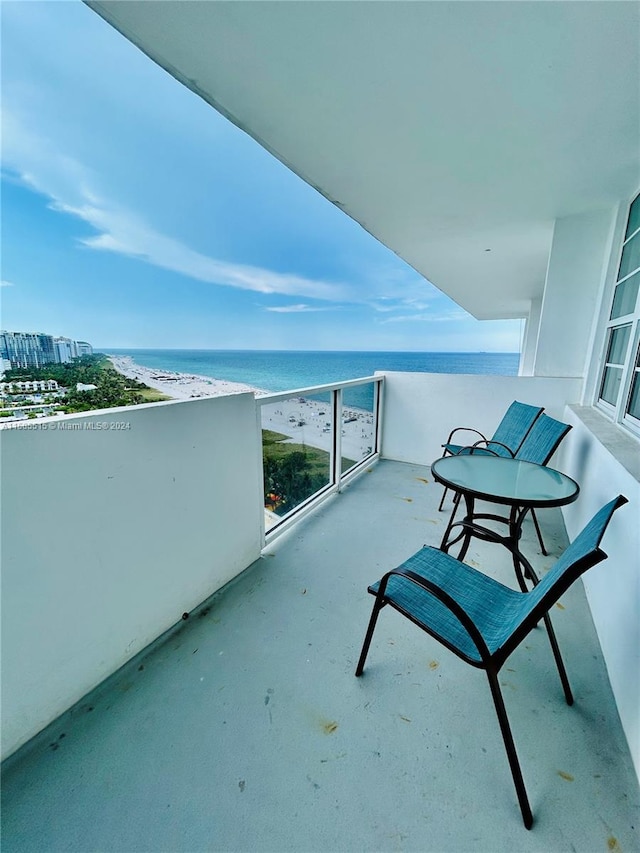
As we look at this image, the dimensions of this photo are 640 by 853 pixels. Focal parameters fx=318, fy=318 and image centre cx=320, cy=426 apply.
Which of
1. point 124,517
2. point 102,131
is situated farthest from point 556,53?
point 102,131

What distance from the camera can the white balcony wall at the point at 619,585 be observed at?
3.69ft

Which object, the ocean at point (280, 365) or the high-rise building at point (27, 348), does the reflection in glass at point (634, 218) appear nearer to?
the ocean at point (280, 365)

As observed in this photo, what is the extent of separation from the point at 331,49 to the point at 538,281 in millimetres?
5822

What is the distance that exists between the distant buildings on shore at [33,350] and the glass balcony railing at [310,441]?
103 centimetres

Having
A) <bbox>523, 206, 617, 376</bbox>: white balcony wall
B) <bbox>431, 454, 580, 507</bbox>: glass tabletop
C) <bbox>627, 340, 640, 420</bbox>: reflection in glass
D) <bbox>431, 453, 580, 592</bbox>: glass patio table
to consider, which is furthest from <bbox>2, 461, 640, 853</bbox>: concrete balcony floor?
<bbox>523, 206, 617, 376</bbox>: white balcony wall

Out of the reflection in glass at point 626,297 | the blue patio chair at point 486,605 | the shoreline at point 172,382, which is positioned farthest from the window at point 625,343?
the shoreline at point 172,382

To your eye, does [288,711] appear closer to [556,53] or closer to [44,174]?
[556,53]

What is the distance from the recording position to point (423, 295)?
2602 cm

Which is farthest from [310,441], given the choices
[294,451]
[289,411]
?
[289,411]

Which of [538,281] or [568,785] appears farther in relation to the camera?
[538,281]

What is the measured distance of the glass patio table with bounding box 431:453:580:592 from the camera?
5.42 ft

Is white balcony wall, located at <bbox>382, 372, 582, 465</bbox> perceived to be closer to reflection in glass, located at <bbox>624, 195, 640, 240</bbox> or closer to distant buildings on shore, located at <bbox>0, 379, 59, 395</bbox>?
reflection in glass, located at <bbox>624, 195, 640, 240</bbox>

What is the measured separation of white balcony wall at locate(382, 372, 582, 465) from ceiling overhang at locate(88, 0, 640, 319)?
→ 1.62 m

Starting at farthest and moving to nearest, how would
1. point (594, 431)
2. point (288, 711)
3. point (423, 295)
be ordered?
1. point (423, 295)
2. point (594, 431)
3. point (288, 711)
